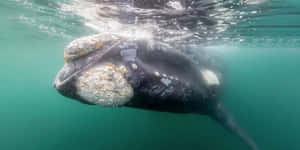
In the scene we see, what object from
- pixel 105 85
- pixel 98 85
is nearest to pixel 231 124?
pixel 105 85

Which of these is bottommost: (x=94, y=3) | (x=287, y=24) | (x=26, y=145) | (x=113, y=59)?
(x=26, y=145)

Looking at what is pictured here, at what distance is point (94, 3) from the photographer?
7.29m

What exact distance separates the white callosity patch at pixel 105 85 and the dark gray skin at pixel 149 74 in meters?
0.12

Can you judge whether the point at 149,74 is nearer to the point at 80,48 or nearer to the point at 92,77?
the point at 92,77

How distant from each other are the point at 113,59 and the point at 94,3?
17.9 feet

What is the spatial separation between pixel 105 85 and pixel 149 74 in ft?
3.36

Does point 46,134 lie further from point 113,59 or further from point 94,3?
point 113,59

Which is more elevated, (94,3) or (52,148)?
(94,3)

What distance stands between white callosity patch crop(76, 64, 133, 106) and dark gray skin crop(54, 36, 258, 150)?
12 centimetres

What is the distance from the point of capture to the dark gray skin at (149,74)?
3154 mm

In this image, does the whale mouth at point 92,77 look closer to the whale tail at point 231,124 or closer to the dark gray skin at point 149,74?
the dark gray skin at point 149,74

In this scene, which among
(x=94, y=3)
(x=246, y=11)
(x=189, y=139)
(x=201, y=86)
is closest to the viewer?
(x=201, y=86)

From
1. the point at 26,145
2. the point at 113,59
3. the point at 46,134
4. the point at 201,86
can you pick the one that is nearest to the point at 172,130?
the point at 201,86

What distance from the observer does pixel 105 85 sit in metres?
2.99
